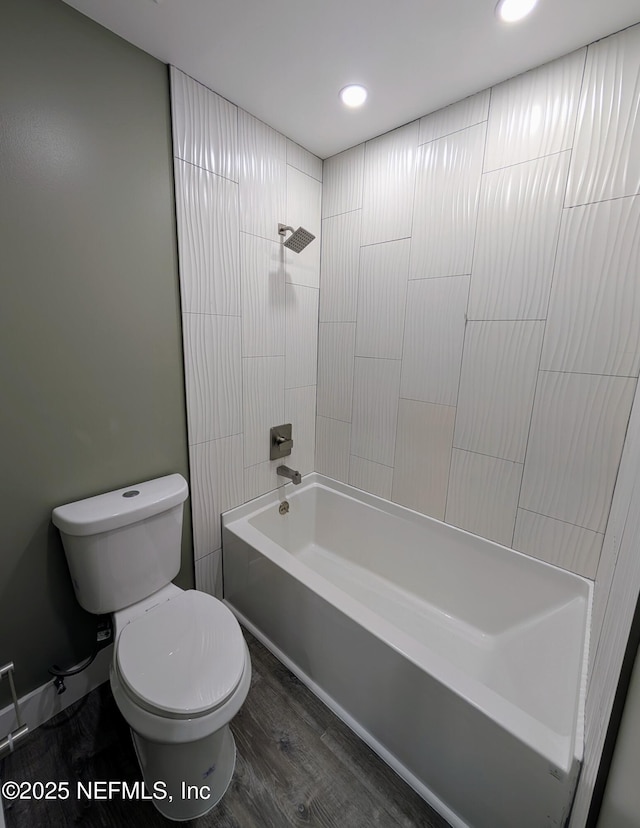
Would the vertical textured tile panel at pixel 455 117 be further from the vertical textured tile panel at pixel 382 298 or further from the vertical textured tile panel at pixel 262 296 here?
the vertical textured tile panel at pixel 262 296

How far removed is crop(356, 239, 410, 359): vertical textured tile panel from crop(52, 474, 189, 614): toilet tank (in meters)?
1.20

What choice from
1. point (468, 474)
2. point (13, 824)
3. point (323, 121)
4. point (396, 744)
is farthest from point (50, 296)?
point (396, 744)

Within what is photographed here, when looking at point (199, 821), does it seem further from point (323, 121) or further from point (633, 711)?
point (323, 121)

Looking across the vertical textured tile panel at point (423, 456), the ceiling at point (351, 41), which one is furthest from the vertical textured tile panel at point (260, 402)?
the ceiling at point (351, 41)

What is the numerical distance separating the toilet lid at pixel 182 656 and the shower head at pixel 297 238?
1.63 meters

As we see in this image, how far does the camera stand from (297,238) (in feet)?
5.62

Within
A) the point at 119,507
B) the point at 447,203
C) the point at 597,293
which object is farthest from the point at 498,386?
the point at 119,507

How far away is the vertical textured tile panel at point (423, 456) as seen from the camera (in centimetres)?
172

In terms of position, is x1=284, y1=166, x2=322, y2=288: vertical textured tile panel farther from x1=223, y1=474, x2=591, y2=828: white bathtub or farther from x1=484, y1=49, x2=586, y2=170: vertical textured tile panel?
x1=223, y1=474, x2=591, y2=828: white bathtub

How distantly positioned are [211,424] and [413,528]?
3.87 feet

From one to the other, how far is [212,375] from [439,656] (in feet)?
4.61

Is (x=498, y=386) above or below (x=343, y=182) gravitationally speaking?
below

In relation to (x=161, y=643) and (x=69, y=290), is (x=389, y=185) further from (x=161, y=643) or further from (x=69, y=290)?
(x=161, y=643)

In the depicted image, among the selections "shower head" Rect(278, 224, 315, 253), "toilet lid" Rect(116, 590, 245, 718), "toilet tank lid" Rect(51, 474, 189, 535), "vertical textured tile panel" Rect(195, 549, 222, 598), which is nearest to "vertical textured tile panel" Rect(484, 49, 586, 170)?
"shower head" Rect(278, 224, 315, 253)
